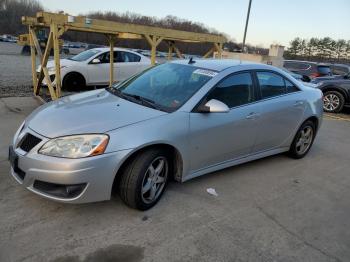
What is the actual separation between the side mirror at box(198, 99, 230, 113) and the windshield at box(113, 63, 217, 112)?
8.3 inches

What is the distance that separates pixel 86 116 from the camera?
135 inches

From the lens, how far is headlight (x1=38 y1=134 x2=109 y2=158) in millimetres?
3054

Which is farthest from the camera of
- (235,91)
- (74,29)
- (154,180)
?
(74,29)

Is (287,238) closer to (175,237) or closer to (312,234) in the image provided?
(312,234)

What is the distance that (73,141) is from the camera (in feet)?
10.2

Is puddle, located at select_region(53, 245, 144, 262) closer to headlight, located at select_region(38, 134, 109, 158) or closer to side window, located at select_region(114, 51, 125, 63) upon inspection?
headlight, located at select_region(38, 134, 109, 158)

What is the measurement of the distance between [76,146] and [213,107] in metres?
1.51

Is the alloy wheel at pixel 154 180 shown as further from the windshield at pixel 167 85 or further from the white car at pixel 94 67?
the white car at pixel 94 67

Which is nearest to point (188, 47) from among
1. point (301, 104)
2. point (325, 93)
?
point (325, 93)

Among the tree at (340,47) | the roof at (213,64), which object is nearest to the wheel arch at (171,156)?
the roof at (213,64)

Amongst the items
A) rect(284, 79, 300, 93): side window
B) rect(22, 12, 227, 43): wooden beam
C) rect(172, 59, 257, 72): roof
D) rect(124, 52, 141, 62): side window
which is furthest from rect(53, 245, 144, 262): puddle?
rect(124, 52, 141, 62): side window

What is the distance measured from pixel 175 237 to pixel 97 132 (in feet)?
3.89

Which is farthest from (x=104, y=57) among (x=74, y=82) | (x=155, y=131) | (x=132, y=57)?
(x=155, y=131)

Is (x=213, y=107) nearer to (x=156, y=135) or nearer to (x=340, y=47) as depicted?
(x=156, y=135)
